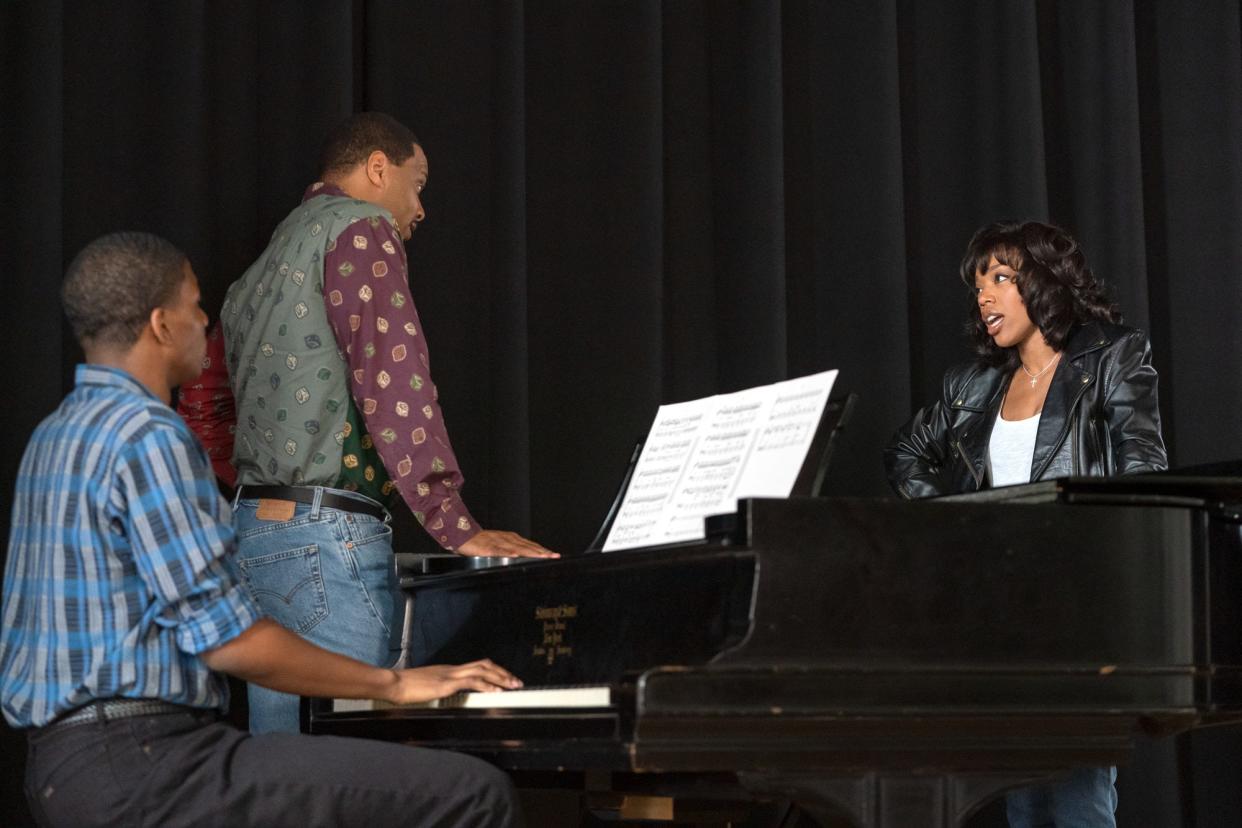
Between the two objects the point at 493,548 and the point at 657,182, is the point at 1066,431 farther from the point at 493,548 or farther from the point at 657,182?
the point at 493,548

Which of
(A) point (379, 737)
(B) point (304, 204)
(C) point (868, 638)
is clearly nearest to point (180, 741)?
(A) point (379, 737)

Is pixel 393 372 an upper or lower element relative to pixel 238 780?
upper

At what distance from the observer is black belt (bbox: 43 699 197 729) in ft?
6.27

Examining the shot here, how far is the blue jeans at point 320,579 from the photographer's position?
2510mm

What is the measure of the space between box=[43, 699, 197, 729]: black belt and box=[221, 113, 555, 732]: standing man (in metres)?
0.58

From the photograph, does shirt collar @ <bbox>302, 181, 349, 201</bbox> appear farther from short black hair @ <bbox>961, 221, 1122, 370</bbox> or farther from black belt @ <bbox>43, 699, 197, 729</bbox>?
short black hair @ <bbox>961, 221, 1122, 370</bbox>

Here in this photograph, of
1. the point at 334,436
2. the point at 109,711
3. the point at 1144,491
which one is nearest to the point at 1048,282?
the point at 1144,491

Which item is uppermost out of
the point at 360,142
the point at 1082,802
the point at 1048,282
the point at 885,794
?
the point at 360,142

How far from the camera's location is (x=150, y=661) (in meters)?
1.92

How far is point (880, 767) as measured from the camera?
192 centimetres

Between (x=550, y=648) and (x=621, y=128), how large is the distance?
1740 millimetres

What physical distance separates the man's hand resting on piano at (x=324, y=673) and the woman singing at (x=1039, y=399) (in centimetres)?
130

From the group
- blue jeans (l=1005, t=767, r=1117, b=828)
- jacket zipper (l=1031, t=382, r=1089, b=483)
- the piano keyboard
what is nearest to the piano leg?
the piano keyboard

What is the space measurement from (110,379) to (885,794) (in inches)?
45.0
